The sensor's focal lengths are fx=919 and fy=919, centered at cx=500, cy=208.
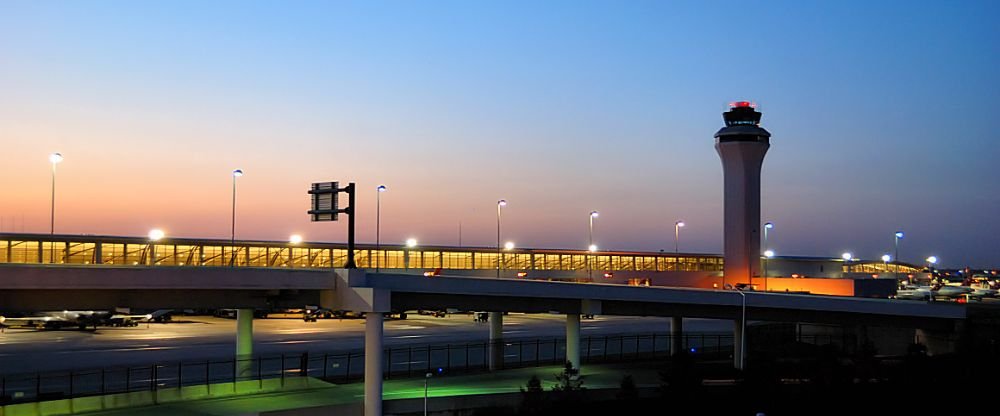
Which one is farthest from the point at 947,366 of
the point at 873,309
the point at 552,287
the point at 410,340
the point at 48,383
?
the point at 48,383

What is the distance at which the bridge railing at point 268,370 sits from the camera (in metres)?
49.2

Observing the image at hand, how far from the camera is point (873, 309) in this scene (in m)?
59.1

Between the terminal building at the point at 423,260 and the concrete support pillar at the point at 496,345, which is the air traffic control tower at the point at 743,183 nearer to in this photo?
the terminal building at the point at 423,260

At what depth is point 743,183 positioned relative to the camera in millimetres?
100812

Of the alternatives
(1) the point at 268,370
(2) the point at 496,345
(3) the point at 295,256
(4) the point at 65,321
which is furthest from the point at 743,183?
(4) the point at 65,321

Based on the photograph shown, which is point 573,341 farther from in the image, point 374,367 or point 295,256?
point 295,256

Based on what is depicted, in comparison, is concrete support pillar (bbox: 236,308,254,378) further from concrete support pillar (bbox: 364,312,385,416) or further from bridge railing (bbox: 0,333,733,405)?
concrete support pillar (bbox: 364,312,385,416)

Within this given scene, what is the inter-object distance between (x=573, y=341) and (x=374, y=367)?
18172 mm

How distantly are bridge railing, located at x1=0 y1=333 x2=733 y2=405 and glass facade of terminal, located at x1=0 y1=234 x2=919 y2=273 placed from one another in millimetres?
9976

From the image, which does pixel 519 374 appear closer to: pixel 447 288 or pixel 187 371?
pixel 447 288

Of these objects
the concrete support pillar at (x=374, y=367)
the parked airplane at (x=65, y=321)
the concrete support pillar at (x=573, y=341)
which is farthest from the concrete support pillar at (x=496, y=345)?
the parked airplane at (x=65, y=321)

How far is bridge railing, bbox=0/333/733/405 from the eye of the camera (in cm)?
4919

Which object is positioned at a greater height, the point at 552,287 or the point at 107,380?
the point at 552,287

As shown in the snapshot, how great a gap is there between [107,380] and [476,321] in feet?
206
